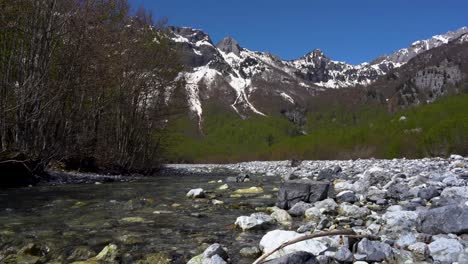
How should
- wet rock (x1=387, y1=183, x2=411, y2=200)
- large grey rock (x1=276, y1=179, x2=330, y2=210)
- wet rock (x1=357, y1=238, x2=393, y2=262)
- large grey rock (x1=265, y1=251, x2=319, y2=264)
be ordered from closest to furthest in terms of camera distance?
large grey rock (x1=265, y1=251, x2=319, y2=264)
wet rock (x1=357, y1=238, x2=393, y2=262)
large grey rock (x1=276, y1=179, x2=330, y2=210)
wet rock (x1=387, y1=183, x2=411, y2=200)

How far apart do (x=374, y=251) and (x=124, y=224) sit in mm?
4024

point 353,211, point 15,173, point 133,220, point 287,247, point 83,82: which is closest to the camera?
point 287,247

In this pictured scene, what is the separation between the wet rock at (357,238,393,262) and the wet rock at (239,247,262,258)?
3.97ft

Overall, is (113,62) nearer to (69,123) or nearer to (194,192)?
(69,123)

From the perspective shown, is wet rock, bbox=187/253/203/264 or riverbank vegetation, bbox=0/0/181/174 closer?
wet rock, bbox=187/253/203/264

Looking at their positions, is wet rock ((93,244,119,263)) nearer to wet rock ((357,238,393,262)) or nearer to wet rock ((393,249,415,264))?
wet rock ((357,238,393,262))

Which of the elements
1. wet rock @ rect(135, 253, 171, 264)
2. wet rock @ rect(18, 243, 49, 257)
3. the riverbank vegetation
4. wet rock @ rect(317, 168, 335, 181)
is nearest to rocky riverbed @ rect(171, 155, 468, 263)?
wet rock @ rect(135, 253, 171, 264)

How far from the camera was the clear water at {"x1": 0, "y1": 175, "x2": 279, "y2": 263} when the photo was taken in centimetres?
501

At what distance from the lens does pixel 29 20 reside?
1272 centimetres

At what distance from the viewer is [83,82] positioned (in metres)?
15.7

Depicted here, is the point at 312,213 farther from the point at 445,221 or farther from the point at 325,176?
the point at 325,176

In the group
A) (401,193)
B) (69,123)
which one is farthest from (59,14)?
(401,193)

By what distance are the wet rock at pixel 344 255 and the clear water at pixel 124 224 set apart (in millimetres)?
1041

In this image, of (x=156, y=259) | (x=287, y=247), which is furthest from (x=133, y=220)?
(x=287, y=247)
